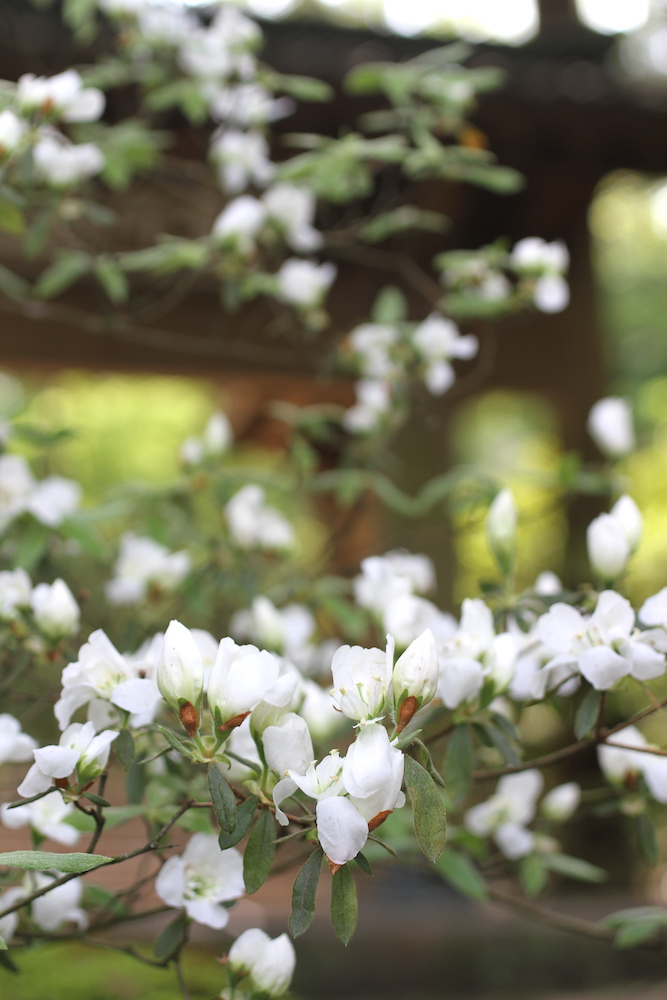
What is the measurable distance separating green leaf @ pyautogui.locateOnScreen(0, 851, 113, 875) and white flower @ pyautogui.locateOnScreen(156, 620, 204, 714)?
3.4 inches

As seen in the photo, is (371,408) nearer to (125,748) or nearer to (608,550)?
(608,550)

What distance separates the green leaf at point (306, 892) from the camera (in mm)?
448

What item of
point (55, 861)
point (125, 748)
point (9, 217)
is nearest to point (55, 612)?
point (125, 748)

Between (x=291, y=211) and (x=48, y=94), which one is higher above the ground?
(x=48, y=94)

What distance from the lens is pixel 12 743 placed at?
61cm

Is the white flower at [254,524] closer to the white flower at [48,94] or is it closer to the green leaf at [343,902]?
the white flower at [48,94]

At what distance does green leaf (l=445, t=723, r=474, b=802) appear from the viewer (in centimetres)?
64

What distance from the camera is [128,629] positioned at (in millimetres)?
789

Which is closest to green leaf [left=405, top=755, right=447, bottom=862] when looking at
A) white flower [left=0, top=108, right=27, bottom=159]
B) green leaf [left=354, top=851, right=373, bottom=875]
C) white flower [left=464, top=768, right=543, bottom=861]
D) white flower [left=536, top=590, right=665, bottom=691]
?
green leaf [left=354, top=851, right=373, bottom=875]

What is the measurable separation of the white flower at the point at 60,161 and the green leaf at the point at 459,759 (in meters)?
0.68

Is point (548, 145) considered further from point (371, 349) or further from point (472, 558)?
point (472, 558)

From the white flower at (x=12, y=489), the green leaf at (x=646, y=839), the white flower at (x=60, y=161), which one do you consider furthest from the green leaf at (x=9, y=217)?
the green leaf at (x=646, y=839)

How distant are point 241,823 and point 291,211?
2.73 ft

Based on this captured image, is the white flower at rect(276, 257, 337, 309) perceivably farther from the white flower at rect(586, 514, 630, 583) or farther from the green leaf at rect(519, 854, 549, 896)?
the green leaf at rect(519, 854, 549, 896)
